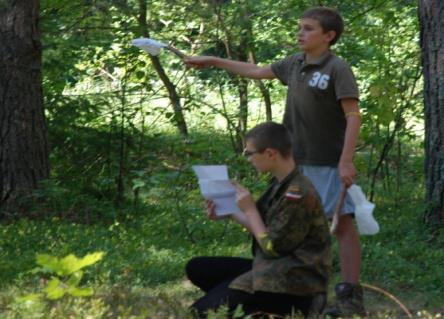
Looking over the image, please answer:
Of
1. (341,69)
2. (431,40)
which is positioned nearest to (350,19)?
(431,40)

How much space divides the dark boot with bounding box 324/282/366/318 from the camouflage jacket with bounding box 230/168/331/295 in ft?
2.07

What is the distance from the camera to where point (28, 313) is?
4211 mm

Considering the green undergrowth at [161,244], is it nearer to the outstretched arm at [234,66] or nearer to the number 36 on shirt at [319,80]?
the number 36 on shirt at [319,80]

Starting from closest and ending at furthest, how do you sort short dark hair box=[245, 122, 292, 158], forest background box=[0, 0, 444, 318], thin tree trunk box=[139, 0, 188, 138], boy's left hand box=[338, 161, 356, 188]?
short dark hair box=[245, 122, 292, 158] < boy's left hand box=[338, 161, 356, 188] < forest background box=[0, 0, 444, 318] < thin tree trunk box=[139, 0, 188, 138]

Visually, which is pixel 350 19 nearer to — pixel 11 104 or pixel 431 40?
pixel 431 40

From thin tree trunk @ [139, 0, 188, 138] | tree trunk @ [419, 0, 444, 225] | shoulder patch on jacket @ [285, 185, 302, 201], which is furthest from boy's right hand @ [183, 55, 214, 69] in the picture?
thin tree trunk @ [139, 0, 188, 138]

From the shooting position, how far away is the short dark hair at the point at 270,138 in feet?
16.3

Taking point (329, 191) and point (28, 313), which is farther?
point (329, 191)

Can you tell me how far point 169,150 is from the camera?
383 inches

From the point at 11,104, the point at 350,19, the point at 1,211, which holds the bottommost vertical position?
the point at 1,211

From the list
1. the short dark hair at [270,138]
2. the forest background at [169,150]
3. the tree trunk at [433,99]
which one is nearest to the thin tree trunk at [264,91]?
the forest background at [169,150]

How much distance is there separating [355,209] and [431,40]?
2.56m

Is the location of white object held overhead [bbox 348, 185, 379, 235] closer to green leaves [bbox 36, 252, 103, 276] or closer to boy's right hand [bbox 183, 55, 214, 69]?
boy's right hand [bbox 183, 55, 214, 69]

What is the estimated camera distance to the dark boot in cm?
565
